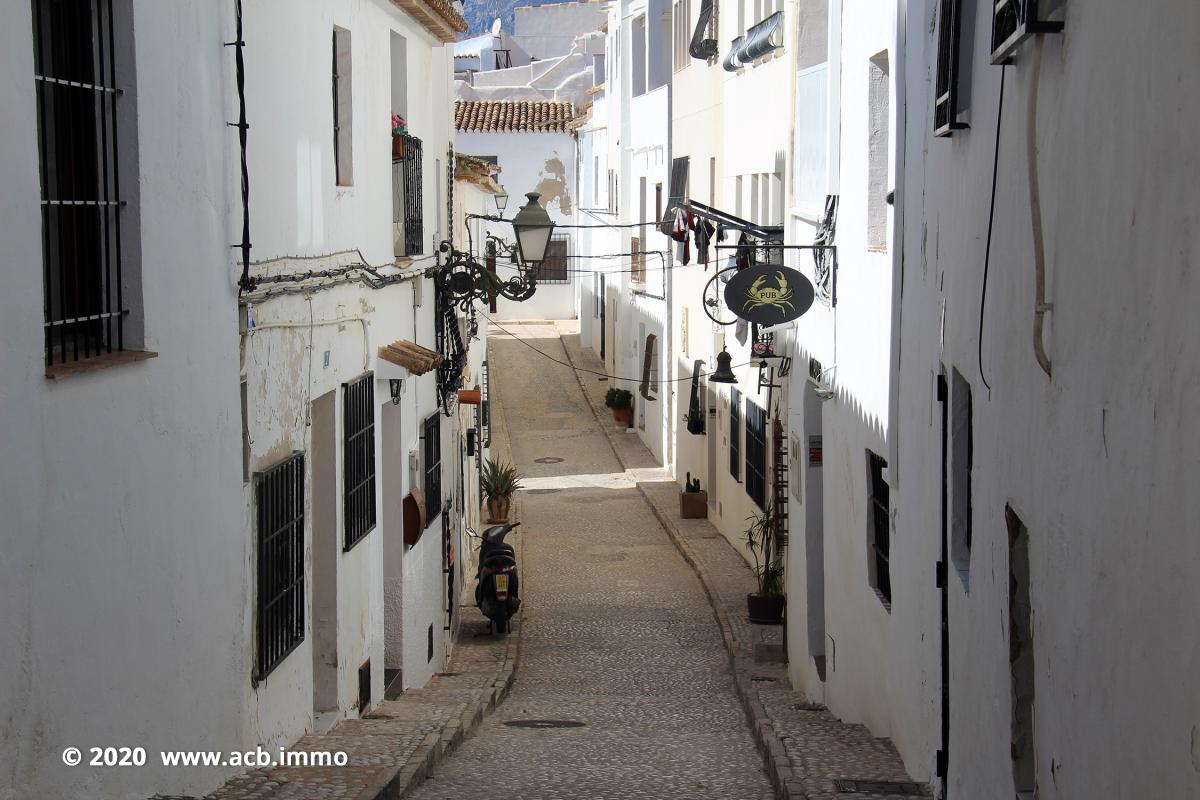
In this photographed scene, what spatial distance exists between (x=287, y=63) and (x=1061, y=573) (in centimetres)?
610

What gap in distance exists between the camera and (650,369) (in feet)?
97.8

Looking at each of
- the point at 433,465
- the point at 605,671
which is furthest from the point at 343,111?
the point at 605,671

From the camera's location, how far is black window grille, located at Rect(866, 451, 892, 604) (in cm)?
958

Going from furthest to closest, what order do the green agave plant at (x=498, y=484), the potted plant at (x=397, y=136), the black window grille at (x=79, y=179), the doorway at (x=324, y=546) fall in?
the green agave plant at (x=498, y=484) < the potted plant at (x=397, y=136) < the doorway at (x=324, y=546) < the black window grille at (x=79, y=179)

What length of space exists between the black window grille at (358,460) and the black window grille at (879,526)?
3731mm

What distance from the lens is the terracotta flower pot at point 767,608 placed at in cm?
1557

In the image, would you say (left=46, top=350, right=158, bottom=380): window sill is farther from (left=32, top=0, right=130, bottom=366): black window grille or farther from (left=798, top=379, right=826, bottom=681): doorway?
(left=798, top=379, right=826, bottom=681): doorway

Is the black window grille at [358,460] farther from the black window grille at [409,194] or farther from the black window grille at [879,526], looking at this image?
the black window grille at [879,526]

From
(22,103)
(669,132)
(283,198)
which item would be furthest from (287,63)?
(669,132)

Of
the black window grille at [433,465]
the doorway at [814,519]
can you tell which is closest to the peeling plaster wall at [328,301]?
the black window grille at [433,465]

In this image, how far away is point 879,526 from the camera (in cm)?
982

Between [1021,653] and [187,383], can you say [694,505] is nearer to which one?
[187,383]

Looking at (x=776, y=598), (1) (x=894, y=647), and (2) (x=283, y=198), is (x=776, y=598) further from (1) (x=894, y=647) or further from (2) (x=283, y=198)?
(2) (x=283, y=198)

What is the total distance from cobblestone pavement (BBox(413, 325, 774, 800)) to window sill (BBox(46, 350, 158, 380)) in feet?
12.4
